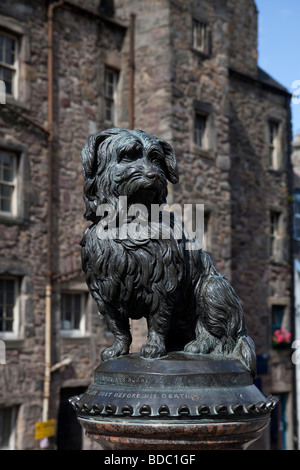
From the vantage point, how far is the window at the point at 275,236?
19.3m

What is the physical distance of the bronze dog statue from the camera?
3.74 metres

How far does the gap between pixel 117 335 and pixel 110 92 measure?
39.2 ft

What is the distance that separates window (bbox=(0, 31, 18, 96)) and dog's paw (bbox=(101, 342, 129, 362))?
10090 mm

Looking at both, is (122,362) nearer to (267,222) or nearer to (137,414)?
(137,414)

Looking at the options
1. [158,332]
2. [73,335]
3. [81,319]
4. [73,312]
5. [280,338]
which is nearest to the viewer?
[158,332]

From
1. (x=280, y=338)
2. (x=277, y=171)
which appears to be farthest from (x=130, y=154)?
(x=277, y=171)

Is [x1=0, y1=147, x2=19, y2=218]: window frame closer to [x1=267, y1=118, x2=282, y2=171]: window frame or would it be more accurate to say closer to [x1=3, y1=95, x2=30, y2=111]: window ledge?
[x1=3, y1=95, x2=30, y2=111]: window ledge

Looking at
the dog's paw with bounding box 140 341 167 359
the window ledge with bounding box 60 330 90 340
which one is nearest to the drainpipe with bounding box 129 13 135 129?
the window ledge with bounding box 60 330 90 340

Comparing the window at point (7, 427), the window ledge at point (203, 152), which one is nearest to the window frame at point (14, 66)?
the window ledge at point (203, 152)

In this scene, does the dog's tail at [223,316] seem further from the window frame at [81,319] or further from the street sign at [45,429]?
the window frame at [81,319]

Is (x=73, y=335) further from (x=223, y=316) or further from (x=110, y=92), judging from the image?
(x=223, y=316)

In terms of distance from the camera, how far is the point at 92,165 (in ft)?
12.8

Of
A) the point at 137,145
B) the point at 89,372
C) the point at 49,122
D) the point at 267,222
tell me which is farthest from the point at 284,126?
the point at 137,145

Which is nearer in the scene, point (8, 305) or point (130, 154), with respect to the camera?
point (130, 154)
